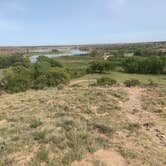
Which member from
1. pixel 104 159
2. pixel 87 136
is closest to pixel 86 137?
pixel 87 136

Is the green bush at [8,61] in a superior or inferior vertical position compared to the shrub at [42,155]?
inferior

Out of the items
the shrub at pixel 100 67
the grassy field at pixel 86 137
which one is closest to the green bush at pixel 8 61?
the shrub at pixel 100 67

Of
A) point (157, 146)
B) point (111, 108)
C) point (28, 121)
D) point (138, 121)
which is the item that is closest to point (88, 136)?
point (157, 146)

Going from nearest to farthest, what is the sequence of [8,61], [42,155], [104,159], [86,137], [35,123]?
[104,159]
[42,155]
[86,137]
[35,123]
[8,61]

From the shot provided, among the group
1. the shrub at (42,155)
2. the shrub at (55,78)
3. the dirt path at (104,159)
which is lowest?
the shrub at (55,78)

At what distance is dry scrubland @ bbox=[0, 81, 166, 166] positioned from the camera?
514cm

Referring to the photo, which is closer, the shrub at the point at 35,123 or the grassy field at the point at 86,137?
the grassy field at the point at 86,137

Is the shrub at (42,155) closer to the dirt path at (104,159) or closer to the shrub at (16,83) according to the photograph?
the dirt path at (104,159)

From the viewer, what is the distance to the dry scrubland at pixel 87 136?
16.9ft

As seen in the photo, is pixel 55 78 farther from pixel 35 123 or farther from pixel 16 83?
pixel 35 123

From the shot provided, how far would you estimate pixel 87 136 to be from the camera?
646 centimetres

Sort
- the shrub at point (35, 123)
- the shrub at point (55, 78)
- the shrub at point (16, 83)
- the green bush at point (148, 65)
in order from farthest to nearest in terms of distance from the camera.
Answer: the green bush at point (148, 65)
the shrub at point (55, 78)
the shrub at point (16, 83)
the shrub at point (35, 123)

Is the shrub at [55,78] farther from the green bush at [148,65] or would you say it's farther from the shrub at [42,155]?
the green bush at [148,65]

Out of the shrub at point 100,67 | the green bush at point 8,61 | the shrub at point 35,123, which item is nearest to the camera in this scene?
the shrub at point 35,123
